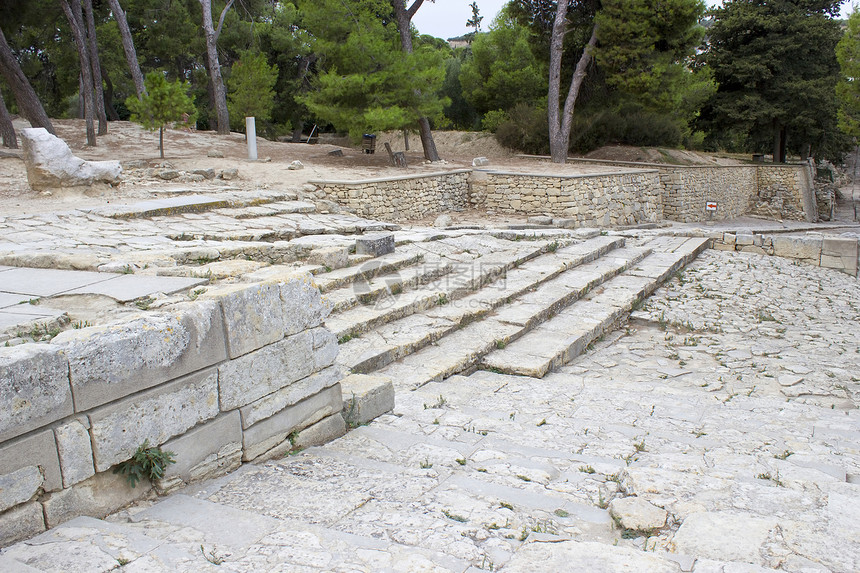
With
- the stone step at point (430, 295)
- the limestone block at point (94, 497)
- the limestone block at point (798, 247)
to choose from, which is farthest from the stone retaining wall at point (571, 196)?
the limestone block at point (94, 497)

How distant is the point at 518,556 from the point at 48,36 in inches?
1041

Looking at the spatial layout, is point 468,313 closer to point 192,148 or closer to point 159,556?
point 159,556

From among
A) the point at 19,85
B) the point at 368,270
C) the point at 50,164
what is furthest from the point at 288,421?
the point at 19,85

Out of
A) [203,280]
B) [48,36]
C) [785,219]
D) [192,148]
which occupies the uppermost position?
[48,36]

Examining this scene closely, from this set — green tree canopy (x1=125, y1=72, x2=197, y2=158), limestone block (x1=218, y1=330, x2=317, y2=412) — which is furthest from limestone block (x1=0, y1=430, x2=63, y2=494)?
green tree canopy (x1=125, y1=72, x2=197, y2=158)

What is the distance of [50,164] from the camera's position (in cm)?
1122

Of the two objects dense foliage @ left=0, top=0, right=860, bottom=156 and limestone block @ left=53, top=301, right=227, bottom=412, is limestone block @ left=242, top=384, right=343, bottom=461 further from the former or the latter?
dense foliage @ left=0, top=0, right=860, bottom=156

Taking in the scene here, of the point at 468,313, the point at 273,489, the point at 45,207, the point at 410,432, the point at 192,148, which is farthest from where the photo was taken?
the point at 192,148

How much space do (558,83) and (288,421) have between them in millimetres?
19571

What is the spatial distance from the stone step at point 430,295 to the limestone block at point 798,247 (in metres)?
5.51

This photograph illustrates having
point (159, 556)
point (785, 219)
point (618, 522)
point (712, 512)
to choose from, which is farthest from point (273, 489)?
point (785, 219)

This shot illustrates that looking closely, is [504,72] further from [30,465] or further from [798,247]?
[30,465]

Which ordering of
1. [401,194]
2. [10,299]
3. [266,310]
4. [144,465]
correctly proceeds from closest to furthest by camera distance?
[144,465]
[266,310]
[10,299]
[401,194]

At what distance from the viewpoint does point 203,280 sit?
13.7 feet
